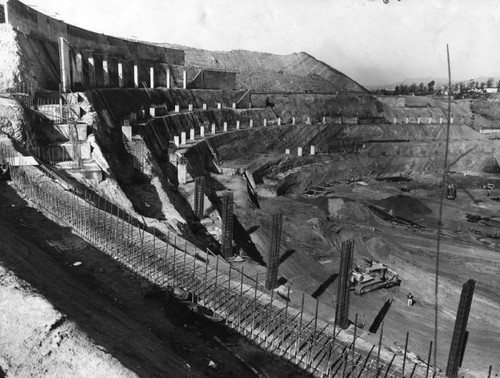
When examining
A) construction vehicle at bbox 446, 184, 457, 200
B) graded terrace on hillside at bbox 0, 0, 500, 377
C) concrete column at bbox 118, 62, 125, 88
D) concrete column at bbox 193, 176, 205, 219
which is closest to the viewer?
graded terrace on hillside at bbox 0, 0, 500, 377

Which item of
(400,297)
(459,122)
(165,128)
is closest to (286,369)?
(400,297)

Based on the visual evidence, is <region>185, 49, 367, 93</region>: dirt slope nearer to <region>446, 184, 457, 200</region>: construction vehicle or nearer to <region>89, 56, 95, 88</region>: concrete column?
<region>89, 56, 95, 88</region>: concrete column

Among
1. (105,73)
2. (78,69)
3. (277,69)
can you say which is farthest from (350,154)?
(277,69)

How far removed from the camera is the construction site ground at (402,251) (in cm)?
1585

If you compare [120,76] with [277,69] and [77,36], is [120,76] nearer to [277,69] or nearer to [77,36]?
[77,36]

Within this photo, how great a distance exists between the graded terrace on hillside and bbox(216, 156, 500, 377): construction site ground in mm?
118

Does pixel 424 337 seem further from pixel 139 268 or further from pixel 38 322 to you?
pixel 38 322

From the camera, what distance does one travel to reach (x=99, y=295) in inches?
417

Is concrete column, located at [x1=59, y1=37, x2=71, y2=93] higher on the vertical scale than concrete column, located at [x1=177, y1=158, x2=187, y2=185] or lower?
higher

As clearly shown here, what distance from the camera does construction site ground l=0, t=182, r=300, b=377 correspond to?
646 centimetres

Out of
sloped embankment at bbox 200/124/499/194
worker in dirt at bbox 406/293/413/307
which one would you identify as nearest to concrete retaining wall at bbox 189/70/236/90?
sloped embankment at bbox 200/124/499/194

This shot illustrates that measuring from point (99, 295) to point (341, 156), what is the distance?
127 ft

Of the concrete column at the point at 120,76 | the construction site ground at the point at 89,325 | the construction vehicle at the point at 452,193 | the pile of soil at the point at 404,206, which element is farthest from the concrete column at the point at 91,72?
the construction vehicle at the point at 452,193

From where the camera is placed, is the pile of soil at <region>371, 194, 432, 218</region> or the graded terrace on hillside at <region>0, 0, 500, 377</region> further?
the pile of soil at <region>371, 194, 432, 218</region>
